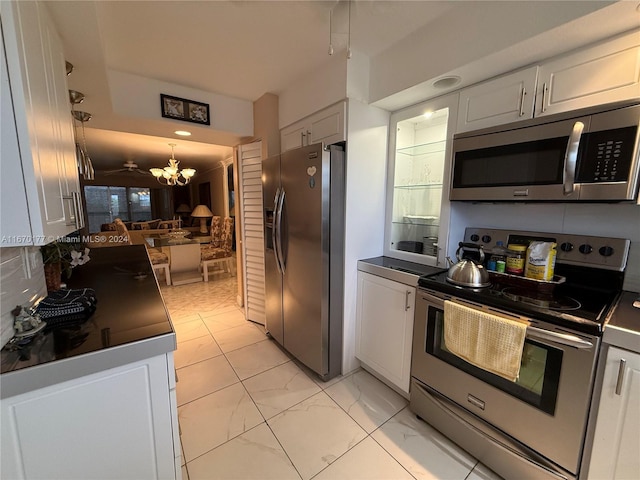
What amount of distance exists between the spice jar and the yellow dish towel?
0.51 metres

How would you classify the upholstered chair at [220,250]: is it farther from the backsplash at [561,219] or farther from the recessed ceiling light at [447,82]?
the recessed ceiling light at [447,82]

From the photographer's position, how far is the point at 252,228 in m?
2.92

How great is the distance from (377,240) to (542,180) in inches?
45.4

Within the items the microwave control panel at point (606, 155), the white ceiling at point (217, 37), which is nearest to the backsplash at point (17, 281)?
the white ceiling at point (217, 37)

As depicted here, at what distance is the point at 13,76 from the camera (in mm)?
737

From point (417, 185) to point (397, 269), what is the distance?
2.56ft

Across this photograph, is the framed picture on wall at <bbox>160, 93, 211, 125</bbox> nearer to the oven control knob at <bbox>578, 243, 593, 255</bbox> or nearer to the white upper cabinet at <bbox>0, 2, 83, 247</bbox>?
the white upper cabinet at <bbox>0, 2, 83, 247</bbox>

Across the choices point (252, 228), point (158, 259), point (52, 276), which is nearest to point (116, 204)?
point (158, 259)

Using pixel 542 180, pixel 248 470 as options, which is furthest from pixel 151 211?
pixel 542 180

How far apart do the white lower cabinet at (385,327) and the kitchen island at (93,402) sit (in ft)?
4.55

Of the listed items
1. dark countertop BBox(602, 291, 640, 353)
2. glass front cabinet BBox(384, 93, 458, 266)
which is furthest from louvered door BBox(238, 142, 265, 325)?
dark countertop BBox(602, 291, 640, 353)

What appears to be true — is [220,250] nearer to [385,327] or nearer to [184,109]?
[184,109]

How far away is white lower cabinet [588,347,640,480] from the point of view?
99cm

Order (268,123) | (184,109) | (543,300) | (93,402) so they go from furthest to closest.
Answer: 1. (268,123)
2. (184,109)
3. (543,300)
4. (93,402)
